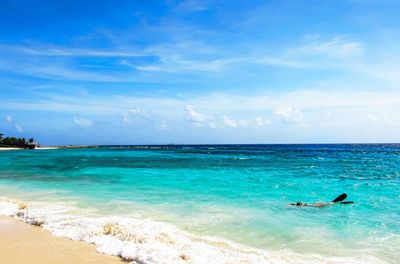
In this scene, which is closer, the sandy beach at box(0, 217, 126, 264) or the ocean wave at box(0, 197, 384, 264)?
the sandy beach at box(0, 217, 126, 264)

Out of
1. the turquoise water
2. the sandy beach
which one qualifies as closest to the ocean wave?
the sandy beach

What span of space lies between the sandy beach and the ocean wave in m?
0.31

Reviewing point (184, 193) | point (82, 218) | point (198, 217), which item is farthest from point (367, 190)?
point (82, 218)

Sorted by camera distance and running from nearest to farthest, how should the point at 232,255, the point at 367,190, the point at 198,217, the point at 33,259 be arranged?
the point at 33,259
the point at 232,255
the point at 198,217
the point at 367,190

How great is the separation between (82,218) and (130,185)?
10.3 metres

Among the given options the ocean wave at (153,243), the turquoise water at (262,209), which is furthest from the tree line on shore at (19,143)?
the ocean wave at (153,243)

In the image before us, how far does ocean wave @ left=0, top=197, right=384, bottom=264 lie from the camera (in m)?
8.03

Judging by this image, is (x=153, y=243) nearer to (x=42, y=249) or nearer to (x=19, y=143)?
(x=42, y=249)

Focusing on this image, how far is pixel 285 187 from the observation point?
70.3 ft

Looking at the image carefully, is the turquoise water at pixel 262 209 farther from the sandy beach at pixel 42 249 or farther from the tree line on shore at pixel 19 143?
the tree line on shore at pixel 19 143

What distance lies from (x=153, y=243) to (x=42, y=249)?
8.71 ft

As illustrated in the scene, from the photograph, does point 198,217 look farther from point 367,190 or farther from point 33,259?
point 367,190

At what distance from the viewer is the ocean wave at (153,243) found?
26.3 feet

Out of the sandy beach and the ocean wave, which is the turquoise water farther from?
the sandy beach
